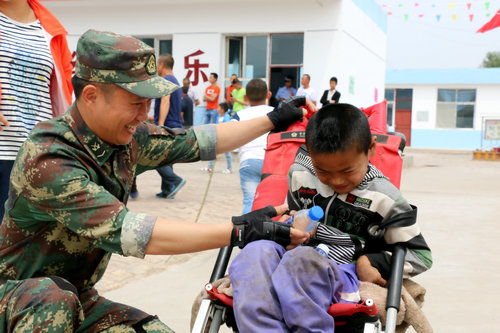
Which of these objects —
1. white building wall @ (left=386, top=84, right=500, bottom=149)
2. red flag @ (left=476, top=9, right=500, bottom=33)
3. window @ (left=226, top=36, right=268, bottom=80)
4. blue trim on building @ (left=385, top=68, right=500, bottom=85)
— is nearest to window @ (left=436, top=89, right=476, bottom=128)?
white building wall @ (left=386, top=84, right=500, bottom=149)

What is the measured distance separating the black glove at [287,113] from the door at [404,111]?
29612 mm

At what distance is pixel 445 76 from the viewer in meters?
30.1

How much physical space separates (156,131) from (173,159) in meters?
0.15

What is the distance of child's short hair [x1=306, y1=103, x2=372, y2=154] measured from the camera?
223 cm

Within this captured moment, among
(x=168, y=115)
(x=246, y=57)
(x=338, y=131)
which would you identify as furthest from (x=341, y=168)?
(x=246, y=57)

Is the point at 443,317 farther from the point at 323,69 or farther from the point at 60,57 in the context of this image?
the point at 323,69

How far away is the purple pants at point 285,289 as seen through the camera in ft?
6.08

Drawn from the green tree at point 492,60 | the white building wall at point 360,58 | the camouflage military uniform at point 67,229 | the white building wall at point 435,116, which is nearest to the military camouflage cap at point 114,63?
the camouflage military uniform at point 67,229

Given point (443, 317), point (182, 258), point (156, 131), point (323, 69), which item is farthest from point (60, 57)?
point (323, 69)

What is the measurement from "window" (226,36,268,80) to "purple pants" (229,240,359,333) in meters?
13.7

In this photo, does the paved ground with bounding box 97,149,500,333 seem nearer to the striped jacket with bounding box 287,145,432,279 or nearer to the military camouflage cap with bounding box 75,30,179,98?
the striped jacket with bounding box 287,145,432,279

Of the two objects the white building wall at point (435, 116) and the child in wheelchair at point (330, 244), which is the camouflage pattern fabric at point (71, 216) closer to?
the child in wheelchair at point (330, 244)

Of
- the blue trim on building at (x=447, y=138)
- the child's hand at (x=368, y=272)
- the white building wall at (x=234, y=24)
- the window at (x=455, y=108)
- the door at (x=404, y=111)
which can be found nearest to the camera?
the child's hand at (x=368, y=272)

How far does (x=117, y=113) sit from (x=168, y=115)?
6014mm
